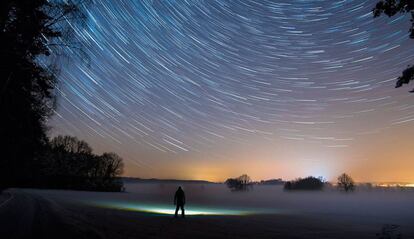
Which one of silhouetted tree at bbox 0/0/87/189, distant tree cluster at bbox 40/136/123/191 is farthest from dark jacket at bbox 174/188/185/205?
distant tree cluster at bbox 40/136/123/191

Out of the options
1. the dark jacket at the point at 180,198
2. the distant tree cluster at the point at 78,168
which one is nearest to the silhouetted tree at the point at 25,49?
the dark jacket at the point at 180,198

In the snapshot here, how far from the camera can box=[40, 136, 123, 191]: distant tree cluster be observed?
9944 cm

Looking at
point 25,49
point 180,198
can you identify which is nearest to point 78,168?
point 180,198

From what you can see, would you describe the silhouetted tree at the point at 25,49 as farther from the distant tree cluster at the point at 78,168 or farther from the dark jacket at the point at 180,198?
the distant tree cluster at the point at 78,168

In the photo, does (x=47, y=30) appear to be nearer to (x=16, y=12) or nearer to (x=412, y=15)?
(x=16, y=12)

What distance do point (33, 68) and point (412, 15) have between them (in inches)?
498

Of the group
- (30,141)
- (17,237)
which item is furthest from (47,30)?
(30,141)

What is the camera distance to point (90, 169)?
415 ft

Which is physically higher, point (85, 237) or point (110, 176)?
point (110, 176)

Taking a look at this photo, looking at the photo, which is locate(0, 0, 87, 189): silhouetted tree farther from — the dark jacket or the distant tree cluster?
the distant tree cluster

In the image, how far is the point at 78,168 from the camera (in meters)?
116

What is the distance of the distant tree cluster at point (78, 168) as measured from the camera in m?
99.4

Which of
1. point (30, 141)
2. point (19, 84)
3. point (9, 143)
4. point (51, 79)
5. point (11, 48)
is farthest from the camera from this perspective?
point (30, 141)

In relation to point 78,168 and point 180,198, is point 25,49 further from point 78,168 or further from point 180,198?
point 78,168
